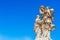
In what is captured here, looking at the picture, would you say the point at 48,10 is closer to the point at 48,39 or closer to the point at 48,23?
the point at 48,23

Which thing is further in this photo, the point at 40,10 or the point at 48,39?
the point at 40,10

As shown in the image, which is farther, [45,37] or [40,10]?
[40,10]

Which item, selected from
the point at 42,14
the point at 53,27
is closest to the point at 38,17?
the point at 42,14

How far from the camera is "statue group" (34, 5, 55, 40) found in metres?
11.6

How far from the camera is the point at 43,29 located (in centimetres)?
1177

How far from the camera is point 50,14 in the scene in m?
12.1

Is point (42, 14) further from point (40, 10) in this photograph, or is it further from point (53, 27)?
point (53, 27)

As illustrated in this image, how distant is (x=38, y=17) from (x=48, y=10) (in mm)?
751

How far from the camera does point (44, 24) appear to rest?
11.9 meters

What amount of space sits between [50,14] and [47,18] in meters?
0.34

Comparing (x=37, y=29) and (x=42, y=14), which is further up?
(x=42, y=14)

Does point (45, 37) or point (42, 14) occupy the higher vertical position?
point (42, 14)

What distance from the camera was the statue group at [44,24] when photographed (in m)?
11.6

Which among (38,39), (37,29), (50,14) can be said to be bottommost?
(38,39)
